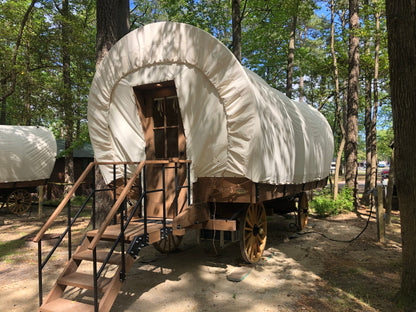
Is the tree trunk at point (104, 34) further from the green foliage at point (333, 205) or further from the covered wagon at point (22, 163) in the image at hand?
the green foliage at point (333, 205)

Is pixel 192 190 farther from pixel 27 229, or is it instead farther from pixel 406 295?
pixel 27 229

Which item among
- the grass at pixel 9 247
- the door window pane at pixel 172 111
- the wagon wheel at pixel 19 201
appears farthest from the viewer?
the wagon wheel at pixel 19 201

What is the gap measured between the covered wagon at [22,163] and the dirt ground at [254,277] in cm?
505

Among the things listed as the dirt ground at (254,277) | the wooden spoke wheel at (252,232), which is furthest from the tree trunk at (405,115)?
the wooden spoke wheel at (252,232)

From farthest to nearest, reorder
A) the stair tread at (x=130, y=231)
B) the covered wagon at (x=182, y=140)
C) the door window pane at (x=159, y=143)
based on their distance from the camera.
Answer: the door window pane at (x=159, y=143), the covered wagon at (x=182, y=140), the stair tread at (x=130, y=231)

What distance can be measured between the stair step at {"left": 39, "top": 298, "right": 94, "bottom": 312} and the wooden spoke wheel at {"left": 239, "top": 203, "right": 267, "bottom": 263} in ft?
9.02

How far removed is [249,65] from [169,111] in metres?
19.3

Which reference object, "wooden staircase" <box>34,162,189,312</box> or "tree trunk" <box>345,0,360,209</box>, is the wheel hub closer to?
"wooden staircase" <box>34,162,189,312</box>

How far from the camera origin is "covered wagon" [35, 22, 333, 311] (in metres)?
4.59

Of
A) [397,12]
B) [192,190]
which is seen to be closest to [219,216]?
[192,190]

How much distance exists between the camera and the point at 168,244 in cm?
644

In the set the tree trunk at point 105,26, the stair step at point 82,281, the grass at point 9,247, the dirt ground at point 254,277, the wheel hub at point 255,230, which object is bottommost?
the grass at point 9,247

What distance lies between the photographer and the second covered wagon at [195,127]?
15.6 feet

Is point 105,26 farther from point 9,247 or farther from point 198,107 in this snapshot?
point 9,247
